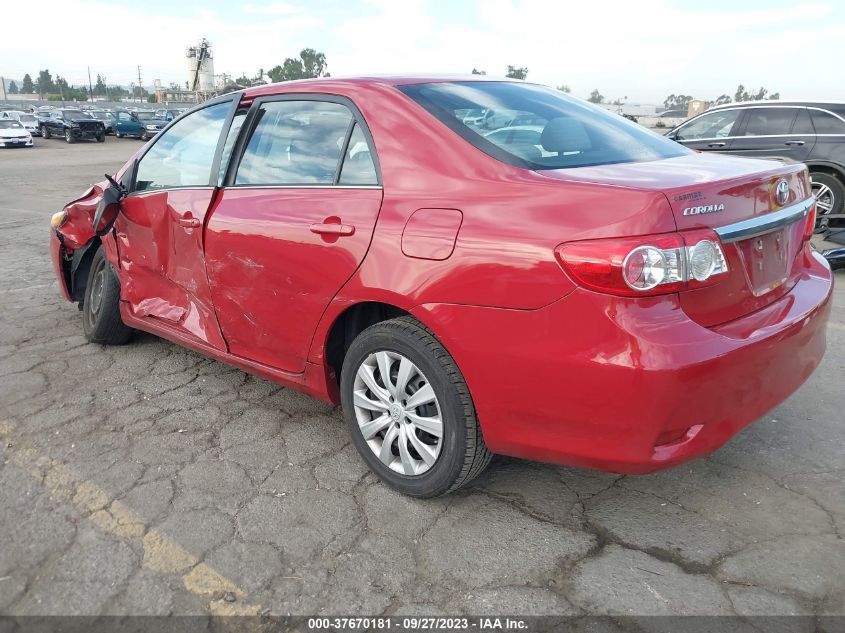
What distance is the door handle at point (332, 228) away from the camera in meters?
2.70

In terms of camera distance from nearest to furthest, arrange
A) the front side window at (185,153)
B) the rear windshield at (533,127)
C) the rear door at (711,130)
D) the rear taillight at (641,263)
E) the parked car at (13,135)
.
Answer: the rear taillight at (641,263) → the rear windshield at (533,127) → the front side window at (185,153) → the rear door at (711,130) → the parked car at (13,135)

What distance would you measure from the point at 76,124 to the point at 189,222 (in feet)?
122

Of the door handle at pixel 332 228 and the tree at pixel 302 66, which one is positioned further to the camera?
the tree at pixel 302 66

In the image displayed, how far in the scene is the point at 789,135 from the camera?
28.9 ft

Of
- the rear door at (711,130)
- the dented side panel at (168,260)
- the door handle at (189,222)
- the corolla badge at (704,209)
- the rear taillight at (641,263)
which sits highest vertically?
the rear door at (711,130)

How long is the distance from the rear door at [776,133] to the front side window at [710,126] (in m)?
0.18

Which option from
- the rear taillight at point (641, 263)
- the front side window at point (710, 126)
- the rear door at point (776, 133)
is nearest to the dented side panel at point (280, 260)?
the rear taillight at point (641, 263)

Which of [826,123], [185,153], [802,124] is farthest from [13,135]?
[185,153]

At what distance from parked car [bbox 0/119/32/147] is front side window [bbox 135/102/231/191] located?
3270 cm

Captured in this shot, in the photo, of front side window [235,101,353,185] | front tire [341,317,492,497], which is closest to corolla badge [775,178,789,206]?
front tire [341,317,492,497]

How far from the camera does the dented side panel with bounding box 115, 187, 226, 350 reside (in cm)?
348

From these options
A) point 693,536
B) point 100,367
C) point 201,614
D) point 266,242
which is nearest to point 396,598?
point 201,614

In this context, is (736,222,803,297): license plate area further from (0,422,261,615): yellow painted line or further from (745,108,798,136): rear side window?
(745,108,798,136): rear side window

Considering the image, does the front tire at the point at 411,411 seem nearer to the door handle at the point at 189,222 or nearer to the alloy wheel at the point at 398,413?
the alloy wheel at the point at 398,413
